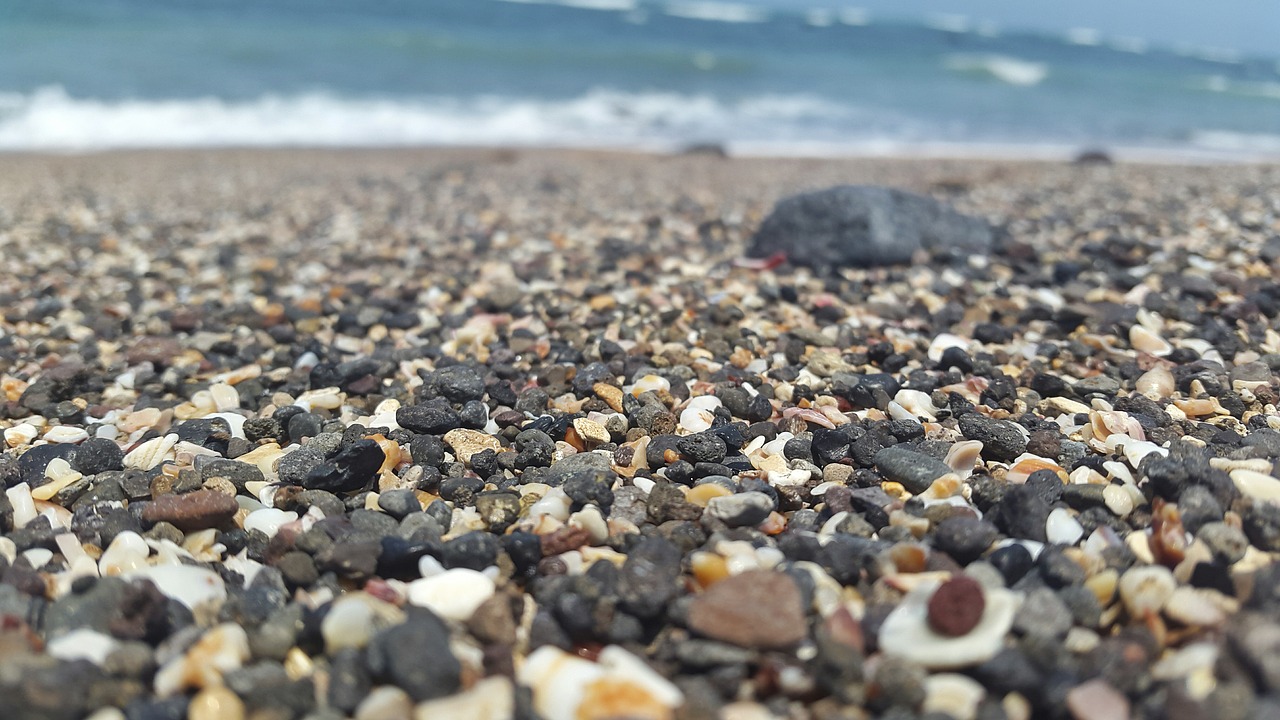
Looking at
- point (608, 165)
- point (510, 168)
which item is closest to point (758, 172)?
point (608, 165)

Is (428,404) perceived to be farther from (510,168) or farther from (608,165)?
(608,165)

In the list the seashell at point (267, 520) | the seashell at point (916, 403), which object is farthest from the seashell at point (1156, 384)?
the seashell at point (267, 520)

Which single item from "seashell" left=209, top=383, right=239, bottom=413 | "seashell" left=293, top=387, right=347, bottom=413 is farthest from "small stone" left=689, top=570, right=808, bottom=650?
"seashell" left=209, top=383, right=239, bottom=413

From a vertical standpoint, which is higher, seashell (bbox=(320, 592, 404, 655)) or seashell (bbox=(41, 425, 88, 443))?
seashell (bbox=(320, 592, 404, 655))

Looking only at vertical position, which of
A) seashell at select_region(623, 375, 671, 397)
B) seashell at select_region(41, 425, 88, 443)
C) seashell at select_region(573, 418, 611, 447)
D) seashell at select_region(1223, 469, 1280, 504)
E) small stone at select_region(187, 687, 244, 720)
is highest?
seashell at select_region(1223, 469, 1280, 504)

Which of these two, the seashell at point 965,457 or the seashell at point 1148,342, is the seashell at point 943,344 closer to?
the seashell at point 1148,342

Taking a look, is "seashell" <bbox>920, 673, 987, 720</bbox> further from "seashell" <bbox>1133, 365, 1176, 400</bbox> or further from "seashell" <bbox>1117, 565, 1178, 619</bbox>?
"seashell" <bbox>1133, 365, 1176, 400</bbox>

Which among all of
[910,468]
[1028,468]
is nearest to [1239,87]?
[1028,468]
